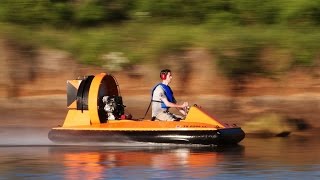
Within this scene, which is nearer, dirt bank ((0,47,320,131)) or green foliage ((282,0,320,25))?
dirt bank ((0,47,320,131))

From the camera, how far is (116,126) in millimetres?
20438

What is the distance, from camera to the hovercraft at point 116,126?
20.0 m

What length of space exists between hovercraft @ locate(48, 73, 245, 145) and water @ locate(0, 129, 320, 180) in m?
0.18

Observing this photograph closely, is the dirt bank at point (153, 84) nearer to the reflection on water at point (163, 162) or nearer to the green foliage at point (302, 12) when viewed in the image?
the green foliage at point (302, 12)

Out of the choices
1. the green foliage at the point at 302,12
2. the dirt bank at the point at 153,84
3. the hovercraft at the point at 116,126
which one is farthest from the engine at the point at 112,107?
the green foliage at the point at 302,12

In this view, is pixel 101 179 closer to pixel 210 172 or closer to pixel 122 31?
pixel 210 172

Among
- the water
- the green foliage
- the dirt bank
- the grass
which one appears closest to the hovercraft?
the water

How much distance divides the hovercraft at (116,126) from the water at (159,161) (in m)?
0.18

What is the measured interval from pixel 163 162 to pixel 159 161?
16 centimetres

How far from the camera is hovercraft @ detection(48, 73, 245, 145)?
786 inches

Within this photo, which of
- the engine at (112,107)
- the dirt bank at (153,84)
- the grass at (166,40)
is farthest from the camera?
the grass at (166,40)

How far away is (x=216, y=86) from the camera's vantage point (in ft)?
84.5

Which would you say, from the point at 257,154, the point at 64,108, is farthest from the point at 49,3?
the point at 257,154

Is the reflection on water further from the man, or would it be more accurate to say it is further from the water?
the man
